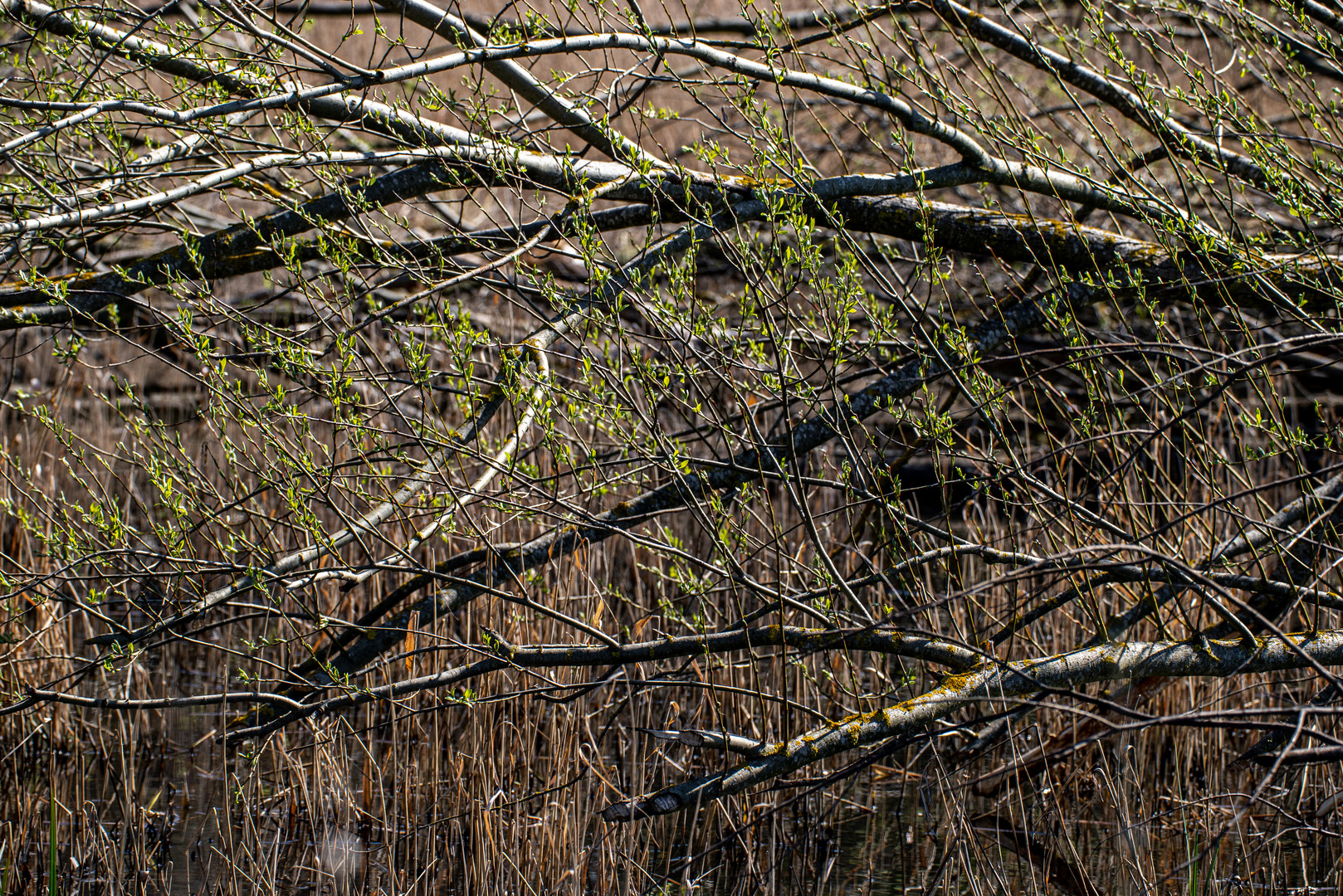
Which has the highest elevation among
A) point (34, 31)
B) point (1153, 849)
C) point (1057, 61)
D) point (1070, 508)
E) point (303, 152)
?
point (1057, 61)

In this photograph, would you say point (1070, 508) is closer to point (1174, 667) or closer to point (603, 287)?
point (1174, 667)

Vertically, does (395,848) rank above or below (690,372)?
below

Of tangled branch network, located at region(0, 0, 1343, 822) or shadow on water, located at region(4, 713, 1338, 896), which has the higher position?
tangled branch network, located at region(0, 0, 1343, 822)

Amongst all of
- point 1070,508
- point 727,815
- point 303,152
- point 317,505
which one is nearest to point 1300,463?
point 1070,508

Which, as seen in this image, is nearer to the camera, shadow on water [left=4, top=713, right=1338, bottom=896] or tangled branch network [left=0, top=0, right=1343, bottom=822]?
tangled branch network [left=0, top=0, right=1343, bottom=822]

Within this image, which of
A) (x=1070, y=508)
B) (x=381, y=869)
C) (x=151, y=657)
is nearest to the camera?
(x=1070, y=508)

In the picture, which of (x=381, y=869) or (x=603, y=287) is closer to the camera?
(x=603, y=287)

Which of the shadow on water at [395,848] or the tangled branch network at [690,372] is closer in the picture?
the tangled branch network at [690,372]

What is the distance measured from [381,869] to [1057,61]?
3262 millimetres

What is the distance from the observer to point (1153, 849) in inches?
139

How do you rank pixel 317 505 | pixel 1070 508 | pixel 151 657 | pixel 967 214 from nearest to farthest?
pixel 1070 508 → pixel 967 214 → pixel 151 657 → pixel 317 505

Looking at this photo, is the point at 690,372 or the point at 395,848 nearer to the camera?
the point at 690,372

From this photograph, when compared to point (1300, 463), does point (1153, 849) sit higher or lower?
lower

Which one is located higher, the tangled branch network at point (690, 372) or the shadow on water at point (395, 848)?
the tangled branch network at point (690, 372)
